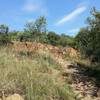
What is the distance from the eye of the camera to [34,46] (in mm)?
19156

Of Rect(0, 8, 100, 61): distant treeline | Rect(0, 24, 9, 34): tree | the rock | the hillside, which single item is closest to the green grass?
the hillside

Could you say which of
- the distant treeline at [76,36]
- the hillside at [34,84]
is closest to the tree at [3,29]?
the distant treeline at [76,36]

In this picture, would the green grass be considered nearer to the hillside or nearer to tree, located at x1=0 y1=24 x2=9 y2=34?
the hillside

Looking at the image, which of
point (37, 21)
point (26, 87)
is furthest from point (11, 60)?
point (37, 21)

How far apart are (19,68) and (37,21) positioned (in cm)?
2526

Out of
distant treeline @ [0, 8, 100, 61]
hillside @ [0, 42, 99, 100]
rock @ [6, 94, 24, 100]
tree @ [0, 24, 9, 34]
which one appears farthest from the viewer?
tree @ [0, 24, 9, 34]

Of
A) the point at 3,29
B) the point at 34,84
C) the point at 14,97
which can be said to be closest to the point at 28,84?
the point at 34,84

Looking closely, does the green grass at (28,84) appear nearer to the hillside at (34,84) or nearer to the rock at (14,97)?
the hillside at (34,84)

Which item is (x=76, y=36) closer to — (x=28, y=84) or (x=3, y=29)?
(x=3, y=29)

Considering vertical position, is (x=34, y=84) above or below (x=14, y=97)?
above

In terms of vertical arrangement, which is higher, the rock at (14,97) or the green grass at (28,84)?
the green grass at (28,84)

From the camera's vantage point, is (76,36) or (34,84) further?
(76,36)

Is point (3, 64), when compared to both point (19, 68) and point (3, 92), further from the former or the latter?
point (3, 92)

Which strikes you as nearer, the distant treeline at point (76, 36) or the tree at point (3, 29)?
the distant treeline at point (76, 36)
